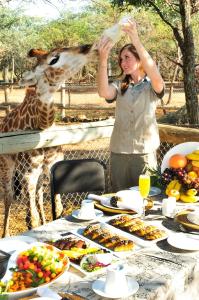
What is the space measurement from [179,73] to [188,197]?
33.7 m

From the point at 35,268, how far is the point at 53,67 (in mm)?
2534

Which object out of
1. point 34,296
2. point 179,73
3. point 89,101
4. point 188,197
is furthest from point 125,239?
point 179,73

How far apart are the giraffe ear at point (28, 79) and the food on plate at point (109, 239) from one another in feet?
6.75

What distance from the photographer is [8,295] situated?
1.70m

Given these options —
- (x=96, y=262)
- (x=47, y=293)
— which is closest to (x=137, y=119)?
(x=96, y=262)

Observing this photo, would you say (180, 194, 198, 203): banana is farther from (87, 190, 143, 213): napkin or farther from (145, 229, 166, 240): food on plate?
(145, 229, 166, 240): food on plate

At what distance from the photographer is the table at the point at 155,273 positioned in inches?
70.4

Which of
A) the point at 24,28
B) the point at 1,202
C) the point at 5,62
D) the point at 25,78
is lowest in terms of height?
the point at 1,202

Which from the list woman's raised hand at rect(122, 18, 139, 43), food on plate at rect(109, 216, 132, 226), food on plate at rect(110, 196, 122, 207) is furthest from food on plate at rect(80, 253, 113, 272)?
woman's raised hand at rect(122, 18, 139, 43)

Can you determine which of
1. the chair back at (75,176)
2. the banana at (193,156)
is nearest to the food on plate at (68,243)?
the banana at (193,156)

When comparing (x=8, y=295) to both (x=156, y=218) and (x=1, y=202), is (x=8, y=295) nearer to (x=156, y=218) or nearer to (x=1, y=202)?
(x=156, y=218)

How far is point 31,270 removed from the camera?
6.05 ft

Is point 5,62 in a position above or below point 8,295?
above

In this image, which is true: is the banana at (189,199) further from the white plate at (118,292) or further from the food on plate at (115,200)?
the white plate at (118,292)
